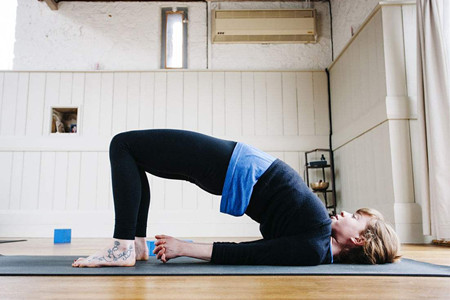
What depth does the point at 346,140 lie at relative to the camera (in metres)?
4.62

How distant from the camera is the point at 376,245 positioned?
1.80 metres

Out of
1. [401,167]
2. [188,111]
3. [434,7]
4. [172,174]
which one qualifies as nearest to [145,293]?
[172,174]

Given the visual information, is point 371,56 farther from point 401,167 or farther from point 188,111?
point 188,111

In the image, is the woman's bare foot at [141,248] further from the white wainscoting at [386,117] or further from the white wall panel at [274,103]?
the white wall panel at [274,103]

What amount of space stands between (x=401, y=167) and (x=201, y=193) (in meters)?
2.44

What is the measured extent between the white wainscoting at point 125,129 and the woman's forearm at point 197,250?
3270 mm

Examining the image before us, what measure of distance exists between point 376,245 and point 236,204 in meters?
0.65

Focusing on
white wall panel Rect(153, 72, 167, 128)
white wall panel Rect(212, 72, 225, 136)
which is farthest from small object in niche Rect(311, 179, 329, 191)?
white wall panel Rect(153, 72, 167, 128)

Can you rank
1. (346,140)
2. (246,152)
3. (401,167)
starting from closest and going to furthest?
(246,152) < (401,167) < (346,140)

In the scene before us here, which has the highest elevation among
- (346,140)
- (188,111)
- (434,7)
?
(434,7)

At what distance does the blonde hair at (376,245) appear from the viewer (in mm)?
1751

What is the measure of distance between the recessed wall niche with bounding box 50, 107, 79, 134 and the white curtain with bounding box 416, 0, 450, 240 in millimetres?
4060

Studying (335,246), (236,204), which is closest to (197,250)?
(236,204)

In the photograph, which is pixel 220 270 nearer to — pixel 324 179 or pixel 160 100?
pixel 324 179
